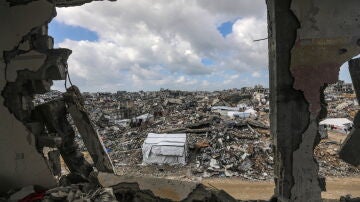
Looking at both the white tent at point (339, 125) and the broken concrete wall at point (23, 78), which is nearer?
the broken concrete wall at point (23, 78)

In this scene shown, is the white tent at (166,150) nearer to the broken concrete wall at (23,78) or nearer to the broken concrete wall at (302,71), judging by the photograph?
the broken concrete wall at (23,78)

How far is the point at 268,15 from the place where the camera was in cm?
540

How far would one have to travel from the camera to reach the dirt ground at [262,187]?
1049 cm

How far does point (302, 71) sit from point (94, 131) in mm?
3614

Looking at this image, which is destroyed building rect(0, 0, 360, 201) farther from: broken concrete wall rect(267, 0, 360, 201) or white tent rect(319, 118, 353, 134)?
white tent rect(319, 118, 353, 134)

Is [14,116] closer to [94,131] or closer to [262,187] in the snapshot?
[94,131]

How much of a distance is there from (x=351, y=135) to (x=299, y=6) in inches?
75.3

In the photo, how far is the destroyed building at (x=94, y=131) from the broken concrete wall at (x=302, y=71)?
0.04 ft

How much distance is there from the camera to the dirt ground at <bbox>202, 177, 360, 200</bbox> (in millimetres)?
10492

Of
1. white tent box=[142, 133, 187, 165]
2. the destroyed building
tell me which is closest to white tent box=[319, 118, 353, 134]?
white tent box=[142, 133, 187, 165]

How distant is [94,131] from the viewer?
22.5 ft

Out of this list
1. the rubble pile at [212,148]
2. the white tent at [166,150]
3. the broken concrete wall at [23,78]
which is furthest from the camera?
the white tent at [166,150]

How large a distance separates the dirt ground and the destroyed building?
4.93m

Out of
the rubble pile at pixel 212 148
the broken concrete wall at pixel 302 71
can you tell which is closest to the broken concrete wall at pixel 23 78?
the broken concrete wall at pixel 302 71
